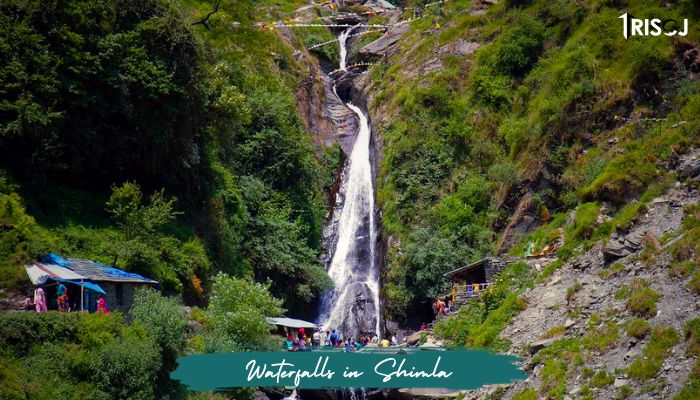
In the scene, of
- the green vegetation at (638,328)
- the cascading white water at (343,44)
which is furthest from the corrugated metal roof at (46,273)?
the cascading white water at (343,44)

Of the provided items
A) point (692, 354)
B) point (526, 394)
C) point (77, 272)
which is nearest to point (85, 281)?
point (77, 272)

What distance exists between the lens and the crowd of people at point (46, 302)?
2742 cm

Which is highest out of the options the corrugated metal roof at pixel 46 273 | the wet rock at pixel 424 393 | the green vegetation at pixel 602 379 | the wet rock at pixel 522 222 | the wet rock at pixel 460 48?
the corrugated metal roof at pixel 46 273

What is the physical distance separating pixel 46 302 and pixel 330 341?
59.4 ft

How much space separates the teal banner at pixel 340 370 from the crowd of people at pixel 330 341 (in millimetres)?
9989

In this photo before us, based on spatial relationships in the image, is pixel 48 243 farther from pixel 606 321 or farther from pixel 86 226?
pixel 606 321

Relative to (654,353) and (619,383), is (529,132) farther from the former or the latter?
(619,383)

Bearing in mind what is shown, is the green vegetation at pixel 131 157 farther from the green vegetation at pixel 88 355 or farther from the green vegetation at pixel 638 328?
the green vegetation at pixel 638 328

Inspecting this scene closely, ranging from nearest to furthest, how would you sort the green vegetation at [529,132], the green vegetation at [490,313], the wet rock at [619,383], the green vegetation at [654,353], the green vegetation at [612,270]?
the green vegetation at [654,353] < the wet rock at [619,383] < the green vegetation at [612,270] < the green vegetation at [490,313] < the green vegetation at [529,132]

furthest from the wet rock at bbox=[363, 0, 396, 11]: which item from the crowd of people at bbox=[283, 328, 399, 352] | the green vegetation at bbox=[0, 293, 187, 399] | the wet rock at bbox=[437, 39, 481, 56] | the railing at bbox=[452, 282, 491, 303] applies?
the green vegetation at bbox=[0, 293, 187, 399]

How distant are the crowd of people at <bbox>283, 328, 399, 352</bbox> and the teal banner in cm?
999

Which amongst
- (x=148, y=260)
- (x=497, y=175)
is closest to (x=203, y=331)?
(x=148, y=260)

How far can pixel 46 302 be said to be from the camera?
28.5 meters

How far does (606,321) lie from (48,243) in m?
21.0
